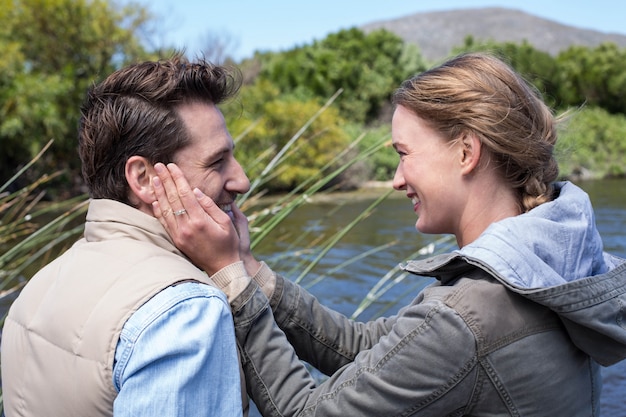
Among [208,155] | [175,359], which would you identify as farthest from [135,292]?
[208,155]

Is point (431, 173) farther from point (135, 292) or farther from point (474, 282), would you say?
point (135, 292)

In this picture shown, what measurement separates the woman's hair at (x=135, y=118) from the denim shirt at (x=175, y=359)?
370 millimetres

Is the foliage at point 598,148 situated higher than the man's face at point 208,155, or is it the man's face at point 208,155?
the man's face at point 208,155

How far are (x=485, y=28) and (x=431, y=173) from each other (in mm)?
99958

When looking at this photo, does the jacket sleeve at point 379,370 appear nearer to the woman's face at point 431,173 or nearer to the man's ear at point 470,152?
the woman's face at point 431,173

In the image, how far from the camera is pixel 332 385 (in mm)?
1464

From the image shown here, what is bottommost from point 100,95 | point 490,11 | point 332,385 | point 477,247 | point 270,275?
point 490,11

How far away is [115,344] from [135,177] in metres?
0.41

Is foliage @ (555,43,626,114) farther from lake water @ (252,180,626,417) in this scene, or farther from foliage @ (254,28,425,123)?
lake water @ (252,180,626,417)

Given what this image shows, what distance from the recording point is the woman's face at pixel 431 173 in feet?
5.06

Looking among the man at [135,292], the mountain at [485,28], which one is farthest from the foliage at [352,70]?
the mountain at [485,28]

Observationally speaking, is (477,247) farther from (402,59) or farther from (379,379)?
(402,59)

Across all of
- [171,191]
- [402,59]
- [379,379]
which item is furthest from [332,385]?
[402,59]

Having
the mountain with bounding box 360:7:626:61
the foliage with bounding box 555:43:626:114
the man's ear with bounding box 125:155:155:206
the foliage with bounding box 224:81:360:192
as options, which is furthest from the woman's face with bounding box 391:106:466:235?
the mountain with bounding box 360:7:626:61
